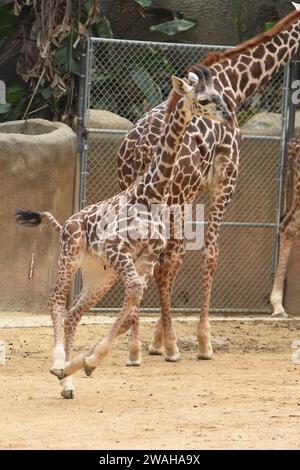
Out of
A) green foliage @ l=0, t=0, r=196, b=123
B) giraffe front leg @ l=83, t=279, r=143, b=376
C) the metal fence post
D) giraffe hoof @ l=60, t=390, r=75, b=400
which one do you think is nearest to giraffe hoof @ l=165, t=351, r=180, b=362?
giraffe front leg @ l=83, t=279, r=143, b=376

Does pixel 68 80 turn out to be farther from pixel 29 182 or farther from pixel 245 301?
pixel 245 301

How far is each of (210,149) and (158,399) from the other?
8.70 ft

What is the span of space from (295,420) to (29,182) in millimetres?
5099

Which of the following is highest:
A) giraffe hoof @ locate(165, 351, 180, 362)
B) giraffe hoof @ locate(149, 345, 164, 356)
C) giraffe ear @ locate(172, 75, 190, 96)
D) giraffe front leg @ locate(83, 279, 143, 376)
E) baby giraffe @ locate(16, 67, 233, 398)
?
giraffe ear @ locate(172, 75, 190, 96)

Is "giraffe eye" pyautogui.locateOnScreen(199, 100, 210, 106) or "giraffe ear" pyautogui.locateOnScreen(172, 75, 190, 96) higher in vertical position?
"giraffe ear" pyautogui.locateOnScreen(172, 75, 190, 96)

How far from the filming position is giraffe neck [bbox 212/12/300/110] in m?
9.41

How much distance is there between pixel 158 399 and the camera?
776cm

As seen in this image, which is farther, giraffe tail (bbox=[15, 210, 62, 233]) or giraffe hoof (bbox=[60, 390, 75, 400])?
giraffe tail (bbox=[15, 210, 62, 233])

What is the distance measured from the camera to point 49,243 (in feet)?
37.6

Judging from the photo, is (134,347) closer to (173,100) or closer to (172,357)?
(172,357)

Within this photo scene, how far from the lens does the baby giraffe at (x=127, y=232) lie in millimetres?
7879

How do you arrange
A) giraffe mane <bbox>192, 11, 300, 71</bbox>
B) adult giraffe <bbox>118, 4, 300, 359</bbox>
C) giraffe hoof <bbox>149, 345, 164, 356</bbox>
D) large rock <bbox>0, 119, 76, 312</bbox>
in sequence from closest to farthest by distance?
giraffe mane <bbox>192, 11, 300, 71</bbox>, adult giraffe <bbox>118, 4, 300, 359</bbox>, giraffe hoof <bbox>149, 345, 164, 356</bbox>, large rock <bbox>0, 119, 76, 312</bbox>

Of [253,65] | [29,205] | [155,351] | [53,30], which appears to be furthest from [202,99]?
[53,30]

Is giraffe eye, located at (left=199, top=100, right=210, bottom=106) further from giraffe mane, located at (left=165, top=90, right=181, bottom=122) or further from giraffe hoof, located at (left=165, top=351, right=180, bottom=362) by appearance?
giraffe hoof, located at (left=165, top=351, right=180, bottom=362)
